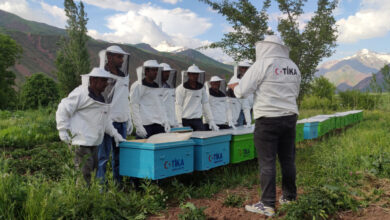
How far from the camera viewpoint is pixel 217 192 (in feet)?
14.9

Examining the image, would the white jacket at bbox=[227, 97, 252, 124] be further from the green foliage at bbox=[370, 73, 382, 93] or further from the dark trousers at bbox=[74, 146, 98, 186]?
the green foliage at bbox=[370, 73, 382, 93]

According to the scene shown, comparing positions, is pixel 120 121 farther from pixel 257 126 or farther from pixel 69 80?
pixel 69 80

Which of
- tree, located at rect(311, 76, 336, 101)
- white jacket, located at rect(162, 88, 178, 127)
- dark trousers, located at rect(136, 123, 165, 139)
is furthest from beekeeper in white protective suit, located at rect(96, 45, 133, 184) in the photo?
tree, located at rect(311, 76, 336, 101)

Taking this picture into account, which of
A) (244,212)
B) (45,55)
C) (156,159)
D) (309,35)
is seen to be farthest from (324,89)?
(45,55)

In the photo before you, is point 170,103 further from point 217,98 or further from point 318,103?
point 318,103

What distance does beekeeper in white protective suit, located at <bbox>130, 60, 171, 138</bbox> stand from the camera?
547cm

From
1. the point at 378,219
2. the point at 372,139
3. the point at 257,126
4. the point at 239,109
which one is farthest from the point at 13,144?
the point at 372,139

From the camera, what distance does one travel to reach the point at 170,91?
6.55m

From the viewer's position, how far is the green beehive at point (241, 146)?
16.5 ft

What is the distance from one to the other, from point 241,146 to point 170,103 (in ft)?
6.85

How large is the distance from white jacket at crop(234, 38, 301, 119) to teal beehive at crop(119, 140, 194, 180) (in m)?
1.09

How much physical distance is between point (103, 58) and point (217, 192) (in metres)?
2.69

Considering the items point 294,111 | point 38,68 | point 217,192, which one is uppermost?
point 38,68

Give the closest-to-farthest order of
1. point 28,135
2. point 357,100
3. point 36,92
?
1. point 28,135
2. point 357,100
3. point 36,92
